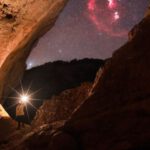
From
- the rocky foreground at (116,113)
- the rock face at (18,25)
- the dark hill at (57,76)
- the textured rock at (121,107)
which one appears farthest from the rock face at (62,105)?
the dark hill at (57,76)

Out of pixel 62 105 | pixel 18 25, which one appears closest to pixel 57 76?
pixel 62 105

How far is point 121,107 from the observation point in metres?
7.57

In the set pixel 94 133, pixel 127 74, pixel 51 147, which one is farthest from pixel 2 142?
pixel 127 74

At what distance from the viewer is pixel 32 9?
45.1 ft

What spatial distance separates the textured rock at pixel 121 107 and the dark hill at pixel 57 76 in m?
20.9

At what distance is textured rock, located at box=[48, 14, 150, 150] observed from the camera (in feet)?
23.2

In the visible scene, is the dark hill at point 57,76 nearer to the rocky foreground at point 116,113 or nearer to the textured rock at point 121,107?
the rocky foreground at point 116,113

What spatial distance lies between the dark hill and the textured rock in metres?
20.9

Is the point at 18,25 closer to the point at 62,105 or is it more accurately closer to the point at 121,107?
the point at 62,105

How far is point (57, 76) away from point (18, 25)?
16.9m

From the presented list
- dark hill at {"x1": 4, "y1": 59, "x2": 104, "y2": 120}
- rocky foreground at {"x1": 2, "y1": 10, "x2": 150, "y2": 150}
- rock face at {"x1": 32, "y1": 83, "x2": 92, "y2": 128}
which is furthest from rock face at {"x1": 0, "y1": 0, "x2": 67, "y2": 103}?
dark hill at {"x1": 4, "y1": 59, "x2": 104, "y2": 120}

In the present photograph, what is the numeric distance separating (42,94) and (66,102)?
14655 millimetres

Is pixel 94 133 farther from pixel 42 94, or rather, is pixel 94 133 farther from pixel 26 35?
pixel 42 94

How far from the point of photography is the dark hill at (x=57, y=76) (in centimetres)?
2993
